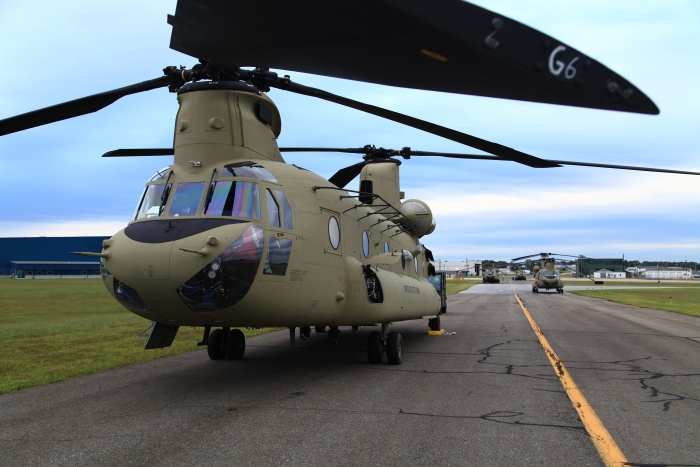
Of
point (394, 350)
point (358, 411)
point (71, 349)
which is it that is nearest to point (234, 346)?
point (394, 350)

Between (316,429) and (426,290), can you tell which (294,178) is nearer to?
(316,429)

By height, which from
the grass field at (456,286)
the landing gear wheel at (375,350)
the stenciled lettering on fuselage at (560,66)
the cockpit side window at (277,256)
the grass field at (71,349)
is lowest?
the grass field at (71,349)

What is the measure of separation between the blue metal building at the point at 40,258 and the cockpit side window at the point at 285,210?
103277 mm

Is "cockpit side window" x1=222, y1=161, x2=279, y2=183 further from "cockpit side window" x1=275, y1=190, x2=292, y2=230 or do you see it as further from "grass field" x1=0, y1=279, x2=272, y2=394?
"grass field" x1=0, y1=279, x2=272, y2=394

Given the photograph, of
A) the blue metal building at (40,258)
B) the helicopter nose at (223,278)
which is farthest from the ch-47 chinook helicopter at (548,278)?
the blue metal building at (40,258)

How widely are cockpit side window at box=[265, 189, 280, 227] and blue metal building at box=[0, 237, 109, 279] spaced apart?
103430mm

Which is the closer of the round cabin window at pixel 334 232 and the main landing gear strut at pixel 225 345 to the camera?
the round cabin window at pixel 334 232

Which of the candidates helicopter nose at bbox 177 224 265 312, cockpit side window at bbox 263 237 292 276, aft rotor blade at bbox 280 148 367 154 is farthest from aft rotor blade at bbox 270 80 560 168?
aft rotor blade at bbox 280 148 367 154

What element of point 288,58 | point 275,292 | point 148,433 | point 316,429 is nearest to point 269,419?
point 316,429

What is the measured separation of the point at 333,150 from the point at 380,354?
17.2 feet

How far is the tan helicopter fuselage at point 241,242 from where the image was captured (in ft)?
22.3

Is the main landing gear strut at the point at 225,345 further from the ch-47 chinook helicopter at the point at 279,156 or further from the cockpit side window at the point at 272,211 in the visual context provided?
the cockpit side window at the point at 272,211

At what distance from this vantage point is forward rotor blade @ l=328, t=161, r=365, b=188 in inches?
555

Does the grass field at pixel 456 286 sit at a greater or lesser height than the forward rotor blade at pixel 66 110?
lesser
